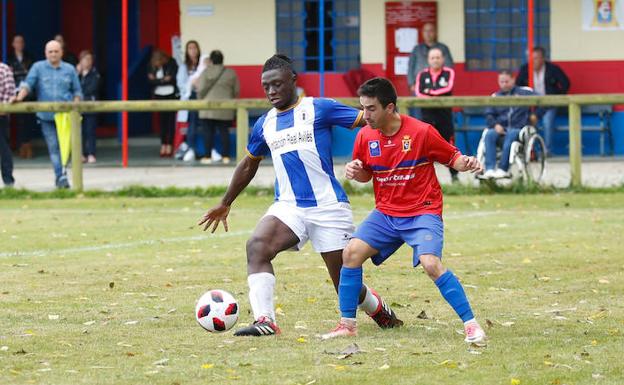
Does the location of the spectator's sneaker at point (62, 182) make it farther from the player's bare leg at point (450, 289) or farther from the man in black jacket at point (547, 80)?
the player's bare leg at point (450, 289)

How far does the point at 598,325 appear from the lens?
351 inches

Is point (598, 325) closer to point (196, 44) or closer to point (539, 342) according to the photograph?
point (539, 342)

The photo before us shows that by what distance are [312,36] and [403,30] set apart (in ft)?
5.06

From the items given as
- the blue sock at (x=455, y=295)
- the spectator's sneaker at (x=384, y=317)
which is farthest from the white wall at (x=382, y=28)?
the blue sock at (x=455, y=295)

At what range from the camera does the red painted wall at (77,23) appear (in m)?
28.5

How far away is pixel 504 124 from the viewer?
63.9ft

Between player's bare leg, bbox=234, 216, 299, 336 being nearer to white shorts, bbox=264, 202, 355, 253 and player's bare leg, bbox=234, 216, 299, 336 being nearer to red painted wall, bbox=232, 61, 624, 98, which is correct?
white shorts, bbox=264, 202, 355, 253

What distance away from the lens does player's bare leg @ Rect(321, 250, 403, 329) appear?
8.88 meters

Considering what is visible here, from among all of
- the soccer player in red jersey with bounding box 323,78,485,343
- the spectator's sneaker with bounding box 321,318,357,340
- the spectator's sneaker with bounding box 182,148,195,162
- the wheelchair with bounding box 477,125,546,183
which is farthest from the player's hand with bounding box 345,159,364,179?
the spectator's sneaker with bounding box 182,148,195,162

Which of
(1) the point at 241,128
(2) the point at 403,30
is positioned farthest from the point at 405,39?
(1) the point at 241,128

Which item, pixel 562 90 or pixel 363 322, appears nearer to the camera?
pixel 363 322

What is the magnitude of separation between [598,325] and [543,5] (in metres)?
15.9

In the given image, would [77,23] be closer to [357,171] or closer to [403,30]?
[403,30]

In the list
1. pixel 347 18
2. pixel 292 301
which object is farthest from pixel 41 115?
pixel 292 301
